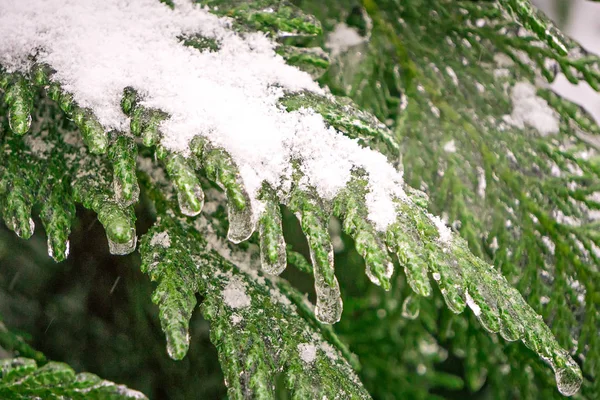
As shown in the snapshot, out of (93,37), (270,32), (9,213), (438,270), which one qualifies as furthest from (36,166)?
(438,270)

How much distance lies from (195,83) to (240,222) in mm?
276

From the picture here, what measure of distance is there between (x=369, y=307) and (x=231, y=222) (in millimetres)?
917

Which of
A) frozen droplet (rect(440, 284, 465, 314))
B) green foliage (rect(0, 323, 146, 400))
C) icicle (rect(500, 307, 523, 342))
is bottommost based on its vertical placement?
green foliage (rect(0, 323, 146, 400))

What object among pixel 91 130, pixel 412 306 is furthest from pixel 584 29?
pixel 91 130

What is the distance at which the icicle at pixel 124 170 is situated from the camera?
0.81m

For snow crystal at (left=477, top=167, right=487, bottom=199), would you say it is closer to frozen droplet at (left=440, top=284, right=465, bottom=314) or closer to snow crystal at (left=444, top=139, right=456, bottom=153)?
snow crystal at (left=444, top=139, right=456, bottom=153)

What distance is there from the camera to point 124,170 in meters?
0.82

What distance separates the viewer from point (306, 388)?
0.87 metres

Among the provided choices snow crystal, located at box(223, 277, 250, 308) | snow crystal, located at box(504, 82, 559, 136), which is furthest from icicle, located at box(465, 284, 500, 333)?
snow crystal, located at box(504, 82, 559, 136)

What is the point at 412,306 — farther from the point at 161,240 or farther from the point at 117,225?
the point at 117,225

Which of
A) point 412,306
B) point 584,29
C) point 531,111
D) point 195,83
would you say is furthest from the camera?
point 584,29

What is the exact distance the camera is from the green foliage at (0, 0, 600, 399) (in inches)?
31.8

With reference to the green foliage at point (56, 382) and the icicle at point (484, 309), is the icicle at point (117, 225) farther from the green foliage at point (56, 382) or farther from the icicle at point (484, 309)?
the icicle at point (484, 309)

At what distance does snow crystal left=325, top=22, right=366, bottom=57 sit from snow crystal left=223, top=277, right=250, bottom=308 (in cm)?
77
